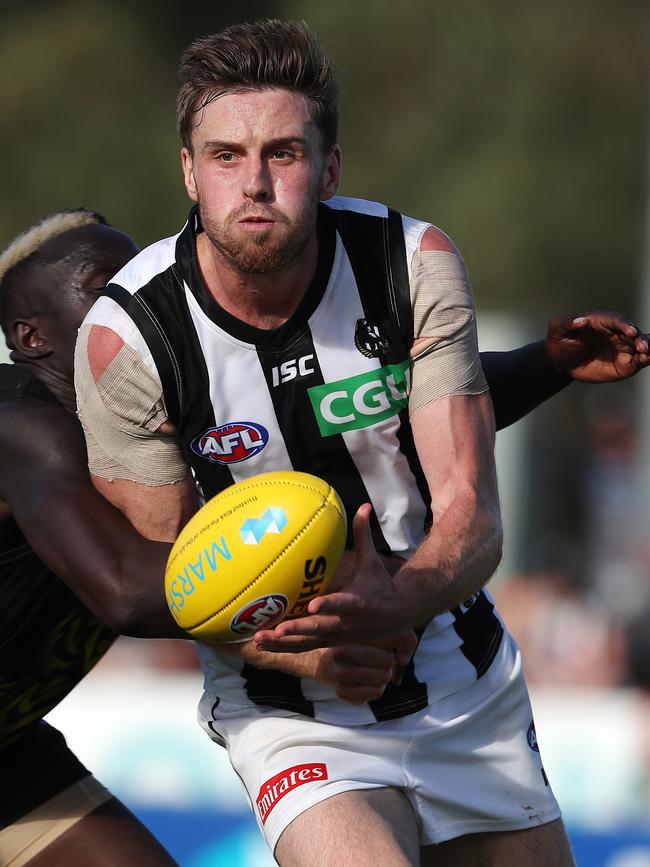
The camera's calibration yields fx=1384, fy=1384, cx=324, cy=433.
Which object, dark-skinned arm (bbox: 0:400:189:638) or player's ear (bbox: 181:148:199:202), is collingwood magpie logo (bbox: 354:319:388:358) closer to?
player's ear (bbox: 181:148:199:202)

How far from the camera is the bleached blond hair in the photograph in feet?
16.3

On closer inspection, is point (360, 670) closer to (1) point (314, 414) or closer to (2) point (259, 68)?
(1) point (314, 414)

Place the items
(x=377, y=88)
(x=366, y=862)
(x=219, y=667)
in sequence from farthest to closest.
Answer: (x=377, y=88) → (x=219, y=667) → (x=366, y=862)

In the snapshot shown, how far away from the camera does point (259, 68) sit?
157 inches

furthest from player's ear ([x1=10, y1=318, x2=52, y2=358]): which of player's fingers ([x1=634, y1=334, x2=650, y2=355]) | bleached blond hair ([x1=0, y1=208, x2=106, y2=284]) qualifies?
player's fingers ([x1=634, y1=334, x2=650, y2=355])

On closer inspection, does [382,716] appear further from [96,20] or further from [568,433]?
[96,20]

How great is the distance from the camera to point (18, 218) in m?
24.9

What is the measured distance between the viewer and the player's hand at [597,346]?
180 inches

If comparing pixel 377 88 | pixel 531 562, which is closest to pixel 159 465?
pixel 531 562

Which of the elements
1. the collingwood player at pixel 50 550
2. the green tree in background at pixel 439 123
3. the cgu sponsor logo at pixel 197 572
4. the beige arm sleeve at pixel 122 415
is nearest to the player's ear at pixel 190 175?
the beige arm sleeve at pixel 122 415

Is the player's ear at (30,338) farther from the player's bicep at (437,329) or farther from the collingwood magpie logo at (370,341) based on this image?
the player's bicep at (437,329)

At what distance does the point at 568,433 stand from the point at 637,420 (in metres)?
1.18

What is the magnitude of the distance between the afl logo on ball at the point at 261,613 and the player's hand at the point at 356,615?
0.13 feet

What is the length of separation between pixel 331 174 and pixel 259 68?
401 mm
